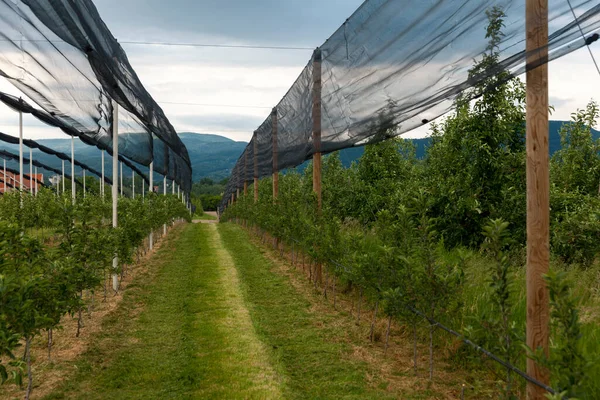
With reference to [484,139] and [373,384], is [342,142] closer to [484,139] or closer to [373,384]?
[484,139]

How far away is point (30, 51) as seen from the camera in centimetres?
659

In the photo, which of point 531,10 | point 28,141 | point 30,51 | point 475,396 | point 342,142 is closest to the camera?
point 531,10

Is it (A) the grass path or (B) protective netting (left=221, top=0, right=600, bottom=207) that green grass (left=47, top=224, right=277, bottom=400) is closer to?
(A) the grass path

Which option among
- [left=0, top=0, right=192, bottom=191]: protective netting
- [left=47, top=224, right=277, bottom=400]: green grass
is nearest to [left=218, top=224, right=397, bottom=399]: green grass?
[left=47, top=224, right=277, bottom=400]: green grass

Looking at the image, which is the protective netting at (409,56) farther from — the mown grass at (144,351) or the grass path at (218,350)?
the mown grass at (144,351)

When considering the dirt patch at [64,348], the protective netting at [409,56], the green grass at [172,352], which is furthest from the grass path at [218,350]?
the protective netting at [409,56]

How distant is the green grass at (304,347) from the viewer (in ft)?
17.0

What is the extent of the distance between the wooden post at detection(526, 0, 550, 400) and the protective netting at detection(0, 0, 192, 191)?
5.23m

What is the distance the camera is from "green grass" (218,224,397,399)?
5.17m

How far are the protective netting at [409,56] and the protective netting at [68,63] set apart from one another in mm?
3774

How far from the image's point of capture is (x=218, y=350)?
6.39m

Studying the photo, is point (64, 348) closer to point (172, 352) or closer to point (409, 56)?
point (172, 352)

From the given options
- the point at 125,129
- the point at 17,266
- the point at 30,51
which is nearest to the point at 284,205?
the point at 125,129

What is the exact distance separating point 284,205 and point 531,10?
1075 centimetres
